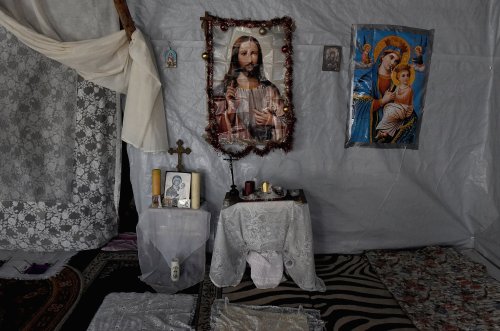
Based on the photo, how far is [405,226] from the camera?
136 inches

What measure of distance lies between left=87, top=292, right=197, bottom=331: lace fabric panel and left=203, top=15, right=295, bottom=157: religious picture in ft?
4.32

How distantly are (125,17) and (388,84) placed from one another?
7.45ft

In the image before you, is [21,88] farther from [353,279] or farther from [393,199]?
[393,199]

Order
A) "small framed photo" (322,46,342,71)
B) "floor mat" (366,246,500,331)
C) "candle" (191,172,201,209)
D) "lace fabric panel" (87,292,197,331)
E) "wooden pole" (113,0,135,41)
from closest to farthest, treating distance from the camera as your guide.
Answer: "lace fabric panel" (87,292,197,331) → "floor mat" (366,246,500,331) → "wooden pole" (113,0,135,41) → "candle" (191,172,201,209) → "small framed photo" (322,46,342,71)

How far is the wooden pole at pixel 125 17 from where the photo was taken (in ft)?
8.74

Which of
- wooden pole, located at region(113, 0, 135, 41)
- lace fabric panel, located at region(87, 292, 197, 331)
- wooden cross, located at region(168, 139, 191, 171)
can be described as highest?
wooden pole, located at region(113, 0, 135, 41)

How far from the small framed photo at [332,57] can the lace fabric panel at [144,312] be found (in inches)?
86.6

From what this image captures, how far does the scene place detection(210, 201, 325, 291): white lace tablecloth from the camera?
269 centimetres

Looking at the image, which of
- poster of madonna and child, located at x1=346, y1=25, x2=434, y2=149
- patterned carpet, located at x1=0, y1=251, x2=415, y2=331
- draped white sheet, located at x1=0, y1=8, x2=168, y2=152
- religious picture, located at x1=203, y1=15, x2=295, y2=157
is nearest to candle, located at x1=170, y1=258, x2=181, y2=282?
patterned carpet, located at x1=0, y1=251, x2=415, y2=331

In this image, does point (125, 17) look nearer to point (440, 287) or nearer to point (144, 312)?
point (144, 312)

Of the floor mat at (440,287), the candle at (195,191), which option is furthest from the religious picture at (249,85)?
the floor mat at (440,287)

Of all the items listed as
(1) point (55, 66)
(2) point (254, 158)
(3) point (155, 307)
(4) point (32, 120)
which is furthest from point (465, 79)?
(4) point (32, 120)

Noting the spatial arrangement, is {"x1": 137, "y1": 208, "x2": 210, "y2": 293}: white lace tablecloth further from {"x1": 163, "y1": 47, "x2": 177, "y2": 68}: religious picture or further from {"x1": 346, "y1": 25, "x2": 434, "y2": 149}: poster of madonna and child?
{"x1": 346, "y1": 25, "x2": 434, "y2": 149}: poster of madonna and child

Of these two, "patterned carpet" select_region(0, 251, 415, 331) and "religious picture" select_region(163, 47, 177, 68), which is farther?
"religious picture" select_region(163, 47, 177, 68)
